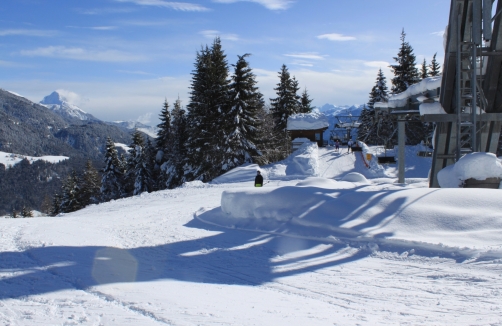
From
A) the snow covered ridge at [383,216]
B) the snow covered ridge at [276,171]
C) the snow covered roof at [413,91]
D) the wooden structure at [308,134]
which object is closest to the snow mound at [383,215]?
the snow covered ridge at [383,216]

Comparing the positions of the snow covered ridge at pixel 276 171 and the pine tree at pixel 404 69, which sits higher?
the pine tree at pixel 404 69

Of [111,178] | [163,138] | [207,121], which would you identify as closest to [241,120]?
[207,121]

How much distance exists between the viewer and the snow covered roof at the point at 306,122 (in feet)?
163

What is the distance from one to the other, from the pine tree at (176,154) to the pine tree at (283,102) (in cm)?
1499

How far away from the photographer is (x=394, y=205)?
25.8 ft

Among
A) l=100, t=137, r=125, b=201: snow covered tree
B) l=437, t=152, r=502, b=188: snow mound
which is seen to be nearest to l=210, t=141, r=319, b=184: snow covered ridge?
l=437, t=152, r=502, b=188: snow mound

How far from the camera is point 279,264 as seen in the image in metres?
6.79

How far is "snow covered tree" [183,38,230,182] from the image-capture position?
34406 millimetres

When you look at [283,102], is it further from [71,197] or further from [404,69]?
[71,197]

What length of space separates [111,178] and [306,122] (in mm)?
26419

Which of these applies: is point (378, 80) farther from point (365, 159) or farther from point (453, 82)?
point (453, 82)

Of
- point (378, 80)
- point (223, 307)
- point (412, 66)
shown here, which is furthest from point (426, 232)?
point (378, 80)

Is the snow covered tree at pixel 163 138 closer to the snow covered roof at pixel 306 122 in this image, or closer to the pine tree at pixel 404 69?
the snow covered roof at pixel 306 122

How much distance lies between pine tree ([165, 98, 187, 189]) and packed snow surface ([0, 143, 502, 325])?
2788 centimetres
